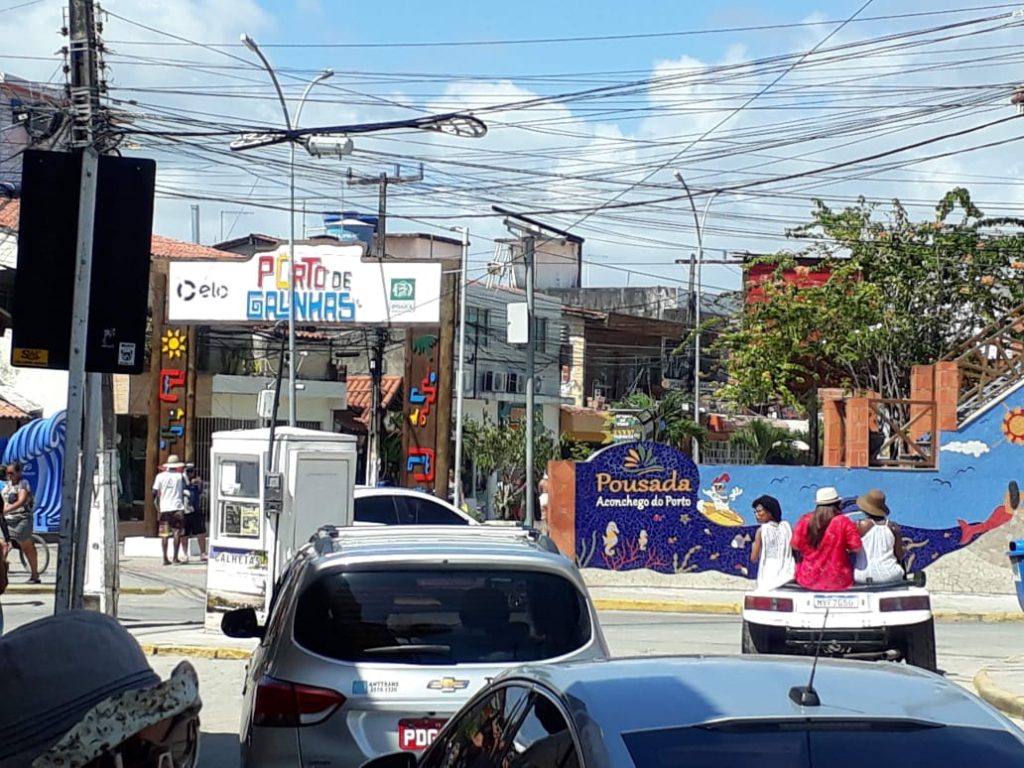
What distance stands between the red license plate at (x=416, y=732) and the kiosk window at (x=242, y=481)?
10098 mm

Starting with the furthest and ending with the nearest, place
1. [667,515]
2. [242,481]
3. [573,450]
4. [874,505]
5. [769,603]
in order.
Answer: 1. [573,450]
2. [667,515]
3. [242,481]
4. [874,505]
5. [769,603]

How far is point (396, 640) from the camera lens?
6391mm

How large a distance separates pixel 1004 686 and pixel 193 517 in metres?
17.5

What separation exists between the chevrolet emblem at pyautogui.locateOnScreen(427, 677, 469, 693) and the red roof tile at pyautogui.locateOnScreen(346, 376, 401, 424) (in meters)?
39.1

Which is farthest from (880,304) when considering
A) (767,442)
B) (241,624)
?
(241,624)

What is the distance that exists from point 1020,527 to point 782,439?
18754 mm

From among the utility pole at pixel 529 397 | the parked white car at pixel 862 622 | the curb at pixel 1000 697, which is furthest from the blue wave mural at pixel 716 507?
the parked white car at pixel 862 622

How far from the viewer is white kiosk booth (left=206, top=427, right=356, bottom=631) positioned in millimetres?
15641

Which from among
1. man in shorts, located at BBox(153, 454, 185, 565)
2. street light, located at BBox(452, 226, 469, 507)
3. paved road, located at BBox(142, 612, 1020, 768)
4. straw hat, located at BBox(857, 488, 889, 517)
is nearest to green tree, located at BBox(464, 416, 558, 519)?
street light, located at BBox(452, 226, 469, 507)

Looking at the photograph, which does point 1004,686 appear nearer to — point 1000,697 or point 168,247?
point 1000,697

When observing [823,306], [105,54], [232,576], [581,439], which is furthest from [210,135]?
[581,439]

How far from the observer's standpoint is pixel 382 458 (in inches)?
1598

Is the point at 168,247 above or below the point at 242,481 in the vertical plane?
above

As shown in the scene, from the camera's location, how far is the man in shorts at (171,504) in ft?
85.1
